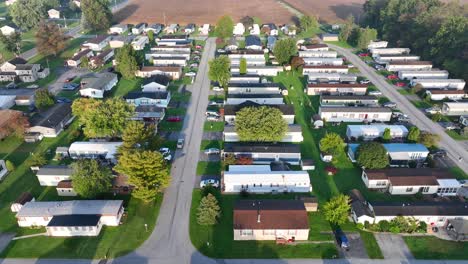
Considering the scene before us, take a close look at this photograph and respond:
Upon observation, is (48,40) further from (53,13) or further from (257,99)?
(53,13)

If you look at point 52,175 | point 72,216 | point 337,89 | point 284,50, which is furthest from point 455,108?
point 52,175

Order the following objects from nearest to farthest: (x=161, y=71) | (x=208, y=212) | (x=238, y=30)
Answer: (x=208, y=212) < (x=161, y=71) < (x=238, y=30)

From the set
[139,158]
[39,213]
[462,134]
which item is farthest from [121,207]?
[462,134]

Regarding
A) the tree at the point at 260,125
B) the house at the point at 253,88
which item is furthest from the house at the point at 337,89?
the tree at the point at 260,125

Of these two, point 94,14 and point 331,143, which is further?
point 94,14

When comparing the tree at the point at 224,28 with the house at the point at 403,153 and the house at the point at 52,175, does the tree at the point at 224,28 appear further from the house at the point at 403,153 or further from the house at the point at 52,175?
the house at the point at 52,175

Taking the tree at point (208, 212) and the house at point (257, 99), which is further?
the house at point (257, 99)

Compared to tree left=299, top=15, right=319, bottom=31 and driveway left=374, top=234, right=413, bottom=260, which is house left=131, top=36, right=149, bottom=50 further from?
A: driveway left=374, top=234, right=413, bottom=260
